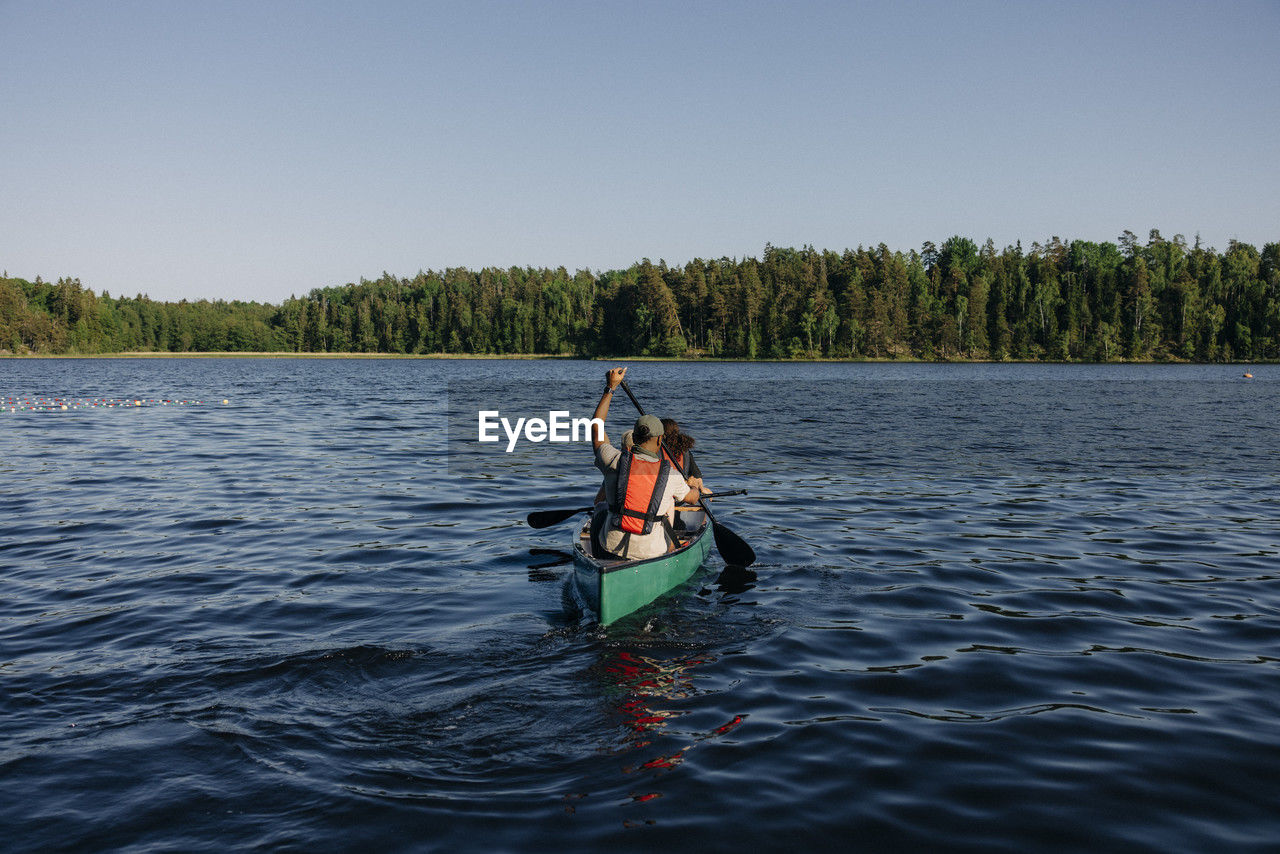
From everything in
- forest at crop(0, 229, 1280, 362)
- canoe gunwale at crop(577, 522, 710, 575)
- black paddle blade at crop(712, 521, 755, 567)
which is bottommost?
black paddle blade at crop(712, 521, 755, 567)

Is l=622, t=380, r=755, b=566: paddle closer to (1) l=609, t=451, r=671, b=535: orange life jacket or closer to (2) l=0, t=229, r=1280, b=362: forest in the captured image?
(1) l=609, t=451, r=671, b=535: orange life jacket

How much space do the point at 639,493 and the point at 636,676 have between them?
2365 mm

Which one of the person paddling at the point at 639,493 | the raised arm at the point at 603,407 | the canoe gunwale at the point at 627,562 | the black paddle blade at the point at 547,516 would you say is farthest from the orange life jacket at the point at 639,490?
the black paddle blade at the point at 547,516

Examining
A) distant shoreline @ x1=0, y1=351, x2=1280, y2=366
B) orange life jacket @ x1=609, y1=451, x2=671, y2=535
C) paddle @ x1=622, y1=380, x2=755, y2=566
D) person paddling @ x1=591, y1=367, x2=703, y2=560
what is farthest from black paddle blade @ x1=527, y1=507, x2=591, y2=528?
distant shoreline @ x1=0, y1=351, x2=1280, y2=366

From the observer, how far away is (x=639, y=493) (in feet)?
31.2

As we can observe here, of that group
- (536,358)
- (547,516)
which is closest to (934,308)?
(536,358)

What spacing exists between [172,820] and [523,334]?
575ft

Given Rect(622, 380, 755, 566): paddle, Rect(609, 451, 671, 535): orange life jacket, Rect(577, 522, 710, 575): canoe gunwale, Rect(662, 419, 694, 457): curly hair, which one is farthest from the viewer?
Rect(622, 380, 755, 566): paddle

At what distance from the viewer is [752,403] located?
1914 inches

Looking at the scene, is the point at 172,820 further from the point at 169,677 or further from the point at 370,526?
the point at 370,526

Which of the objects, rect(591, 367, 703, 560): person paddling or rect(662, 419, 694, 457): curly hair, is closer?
rect(591, 367, 703, 560): person paddling

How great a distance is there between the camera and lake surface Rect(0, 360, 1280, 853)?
530cm

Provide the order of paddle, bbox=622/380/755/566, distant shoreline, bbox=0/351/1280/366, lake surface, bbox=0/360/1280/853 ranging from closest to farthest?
lake surface, bbox=0/360/1280/853
paddle, bbox=622/380/755/566
distant shoreline, bbox=0/351/1280/366

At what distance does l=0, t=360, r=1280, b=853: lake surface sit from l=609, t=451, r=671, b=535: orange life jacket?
1079 millimetres
